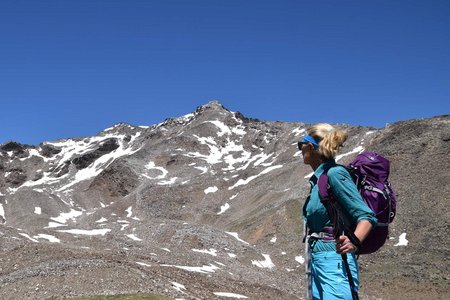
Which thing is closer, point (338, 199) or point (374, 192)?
point (338, 199)

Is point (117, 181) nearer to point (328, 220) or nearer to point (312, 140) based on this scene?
point (312, 140)

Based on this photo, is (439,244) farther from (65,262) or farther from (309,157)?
(309,157)

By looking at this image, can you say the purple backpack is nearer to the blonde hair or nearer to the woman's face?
the blonde hair

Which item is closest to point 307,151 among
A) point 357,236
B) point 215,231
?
point 357,236

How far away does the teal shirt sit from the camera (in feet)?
20.1

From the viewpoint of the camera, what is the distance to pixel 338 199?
633 cm

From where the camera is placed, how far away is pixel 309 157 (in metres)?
7.27

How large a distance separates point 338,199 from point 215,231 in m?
76.3

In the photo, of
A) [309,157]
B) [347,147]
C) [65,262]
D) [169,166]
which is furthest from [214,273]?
[169,166]

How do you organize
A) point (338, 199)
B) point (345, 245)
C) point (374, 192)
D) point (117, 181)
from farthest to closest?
1. point (117, 181)
2. point (374, 192)
3. point (338, 199)
4. point (345, 245)

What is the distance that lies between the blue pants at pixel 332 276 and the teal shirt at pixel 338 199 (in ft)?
0.45

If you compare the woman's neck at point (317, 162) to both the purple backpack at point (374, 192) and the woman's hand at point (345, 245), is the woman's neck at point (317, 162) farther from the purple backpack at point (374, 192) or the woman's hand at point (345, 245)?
the woman's hand at point (345, 245)

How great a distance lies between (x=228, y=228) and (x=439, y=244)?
156 ft

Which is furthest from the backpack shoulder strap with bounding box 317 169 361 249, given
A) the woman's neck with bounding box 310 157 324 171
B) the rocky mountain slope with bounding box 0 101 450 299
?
the rocky mountain slope with bounding box 0 101 450 299
